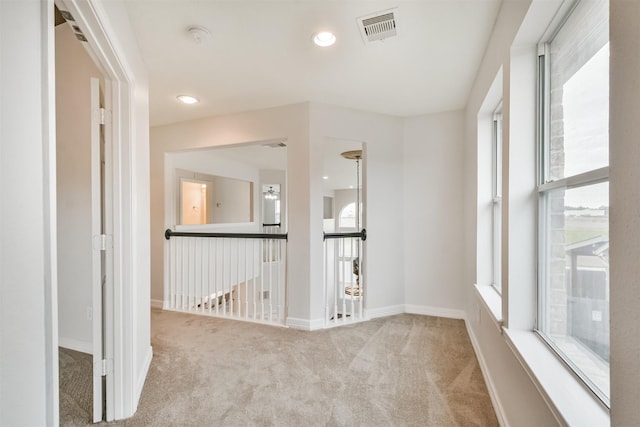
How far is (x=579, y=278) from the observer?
1125 millimetres

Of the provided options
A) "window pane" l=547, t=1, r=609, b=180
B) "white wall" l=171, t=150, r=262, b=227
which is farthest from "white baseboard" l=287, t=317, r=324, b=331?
"window pane" l=547, t=1, r=609, b=180

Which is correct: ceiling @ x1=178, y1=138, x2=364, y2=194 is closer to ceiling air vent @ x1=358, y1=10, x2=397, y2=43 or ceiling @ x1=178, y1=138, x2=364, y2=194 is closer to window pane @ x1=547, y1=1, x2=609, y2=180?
ceiling air vent @ x1=358, y1=10, x2=397, y2=43

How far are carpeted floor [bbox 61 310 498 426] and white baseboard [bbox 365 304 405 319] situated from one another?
26 cm

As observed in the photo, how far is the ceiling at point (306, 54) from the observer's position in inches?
69.0

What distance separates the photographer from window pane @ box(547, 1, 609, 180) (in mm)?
988

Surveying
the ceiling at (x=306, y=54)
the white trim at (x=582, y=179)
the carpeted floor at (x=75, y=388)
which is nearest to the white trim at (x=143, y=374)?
the carpeted floor at (x=75, y=388)

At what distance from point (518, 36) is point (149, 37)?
86.1 inches

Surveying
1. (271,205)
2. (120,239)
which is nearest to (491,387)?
(120,239)

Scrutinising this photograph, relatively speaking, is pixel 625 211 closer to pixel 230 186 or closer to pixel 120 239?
pixel 120 239

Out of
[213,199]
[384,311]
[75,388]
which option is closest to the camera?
[75,388]

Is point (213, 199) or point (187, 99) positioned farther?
point (213, 199)

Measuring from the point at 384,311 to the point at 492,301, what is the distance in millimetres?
1541

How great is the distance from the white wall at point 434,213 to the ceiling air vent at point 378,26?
1.71 metres

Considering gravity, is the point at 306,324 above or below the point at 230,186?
below
